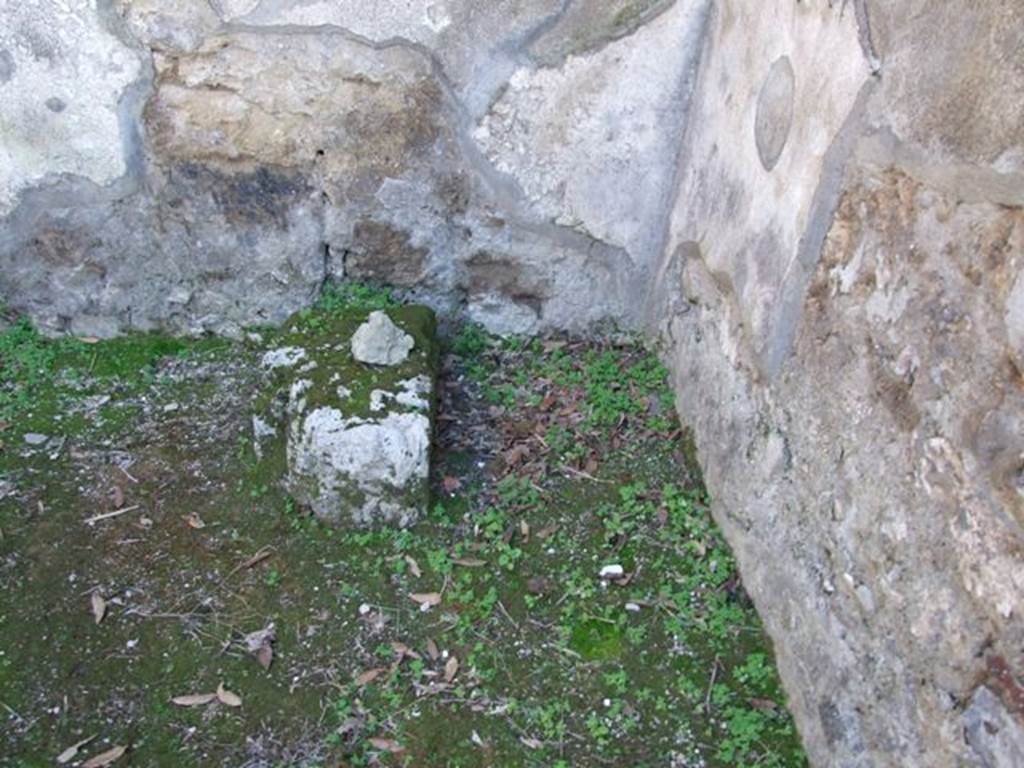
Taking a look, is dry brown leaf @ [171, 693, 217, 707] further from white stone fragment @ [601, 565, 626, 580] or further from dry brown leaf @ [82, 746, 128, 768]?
white stone fragment @ [601, 565, 626, 580]

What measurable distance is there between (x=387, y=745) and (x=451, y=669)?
269 mm

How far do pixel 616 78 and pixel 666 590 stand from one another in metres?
1.73

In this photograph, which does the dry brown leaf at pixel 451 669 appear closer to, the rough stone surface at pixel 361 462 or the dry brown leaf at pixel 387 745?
the dry brown leaf at pixel 387 745

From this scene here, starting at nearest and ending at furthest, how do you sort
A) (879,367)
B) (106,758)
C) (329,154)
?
(879,367) → (106,758) → (329,154)

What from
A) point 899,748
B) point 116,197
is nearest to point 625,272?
point 116,197

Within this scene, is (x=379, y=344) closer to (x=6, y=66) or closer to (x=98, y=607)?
(x=98, y=607)

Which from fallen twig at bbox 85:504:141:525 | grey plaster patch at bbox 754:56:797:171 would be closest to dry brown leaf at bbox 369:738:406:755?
fallen twig at bbox 85:504:141:525

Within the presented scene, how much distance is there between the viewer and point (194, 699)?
7.50ft

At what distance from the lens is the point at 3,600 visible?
2.49 metres

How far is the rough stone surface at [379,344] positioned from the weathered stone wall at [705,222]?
1.95 feet

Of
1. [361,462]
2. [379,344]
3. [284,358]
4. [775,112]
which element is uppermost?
[775,112]

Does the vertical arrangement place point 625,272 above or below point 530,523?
above

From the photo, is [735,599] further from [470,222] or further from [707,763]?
[470,222]

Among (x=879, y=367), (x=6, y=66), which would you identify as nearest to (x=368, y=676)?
(x=879, y=367)
